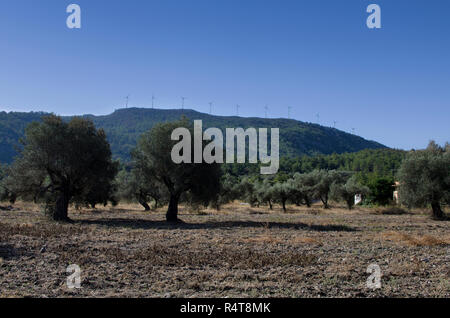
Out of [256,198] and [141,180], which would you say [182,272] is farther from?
[256,198]

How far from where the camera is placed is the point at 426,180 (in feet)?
125

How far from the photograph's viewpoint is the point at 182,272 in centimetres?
1124

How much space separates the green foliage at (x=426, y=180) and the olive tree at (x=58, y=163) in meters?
29.8

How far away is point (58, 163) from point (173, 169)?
8.24 m

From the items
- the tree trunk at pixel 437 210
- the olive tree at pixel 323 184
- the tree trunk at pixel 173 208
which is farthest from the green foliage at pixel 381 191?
the tree trunk at pixel 173 208

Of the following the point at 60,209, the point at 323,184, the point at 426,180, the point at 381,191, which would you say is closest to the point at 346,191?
the point at 323,184

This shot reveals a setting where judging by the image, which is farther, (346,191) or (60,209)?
(346,191)

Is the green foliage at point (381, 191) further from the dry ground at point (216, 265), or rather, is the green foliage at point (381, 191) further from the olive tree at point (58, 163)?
the olive tree at point (58, 163)

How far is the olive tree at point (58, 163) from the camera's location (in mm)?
27016

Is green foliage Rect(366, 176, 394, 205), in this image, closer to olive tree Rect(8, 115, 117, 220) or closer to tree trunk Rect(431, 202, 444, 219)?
tree trunk Rect(431, 202, 444, 219)

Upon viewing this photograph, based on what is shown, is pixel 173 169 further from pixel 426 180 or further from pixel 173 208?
pixel 426 180

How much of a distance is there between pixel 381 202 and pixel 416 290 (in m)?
56.2
